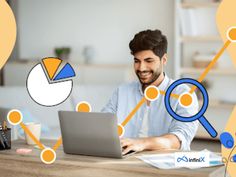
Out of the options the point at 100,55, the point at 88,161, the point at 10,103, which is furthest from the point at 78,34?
the point at 88,161

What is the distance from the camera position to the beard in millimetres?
2239

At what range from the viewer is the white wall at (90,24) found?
212 inches

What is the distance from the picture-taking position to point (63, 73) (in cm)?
219

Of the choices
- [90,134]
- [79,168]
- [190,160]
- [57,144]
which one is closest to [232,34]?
[190,160]

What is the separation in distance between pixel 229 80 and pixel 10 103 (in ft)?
7.14

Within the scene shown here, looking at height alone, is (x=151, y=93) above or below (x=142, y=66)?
below

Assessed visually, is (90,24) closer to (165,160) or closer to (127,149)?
(127,149)

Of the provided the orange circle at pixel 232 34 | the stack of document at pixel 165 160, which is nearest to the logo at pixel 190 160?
the stack of document at pixel 165 160

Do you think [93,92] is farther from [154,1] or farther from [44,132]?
[154,1]

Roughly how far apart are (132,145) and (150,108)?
0.38 m

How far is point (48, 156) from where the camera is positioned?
2.00m

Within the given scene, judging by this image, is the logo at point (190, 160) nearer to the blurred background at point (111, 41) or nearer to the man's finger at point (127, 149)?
the man's finger at point (127, 149)

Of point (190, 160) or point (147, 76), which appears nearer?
point (190, 160)

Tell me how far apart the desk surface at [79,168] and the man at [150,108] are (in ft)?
0.55
